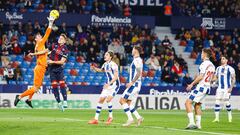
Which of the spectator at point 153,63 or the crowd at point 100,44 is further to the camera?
the spectator at point 153,63

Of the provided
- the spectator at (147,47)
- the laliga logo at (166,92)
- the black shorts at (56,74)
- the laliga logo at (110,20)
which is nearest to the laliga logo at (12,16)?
the laliga logo at (110,20)

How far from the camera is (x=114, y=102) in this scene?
125 feet

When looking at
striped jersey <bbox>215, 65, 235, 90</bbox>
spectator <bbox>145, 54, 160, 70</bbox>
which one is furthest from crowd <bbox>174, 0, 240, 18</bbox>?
striped jersey <bbox>215, 65, 235, 90</bbox>

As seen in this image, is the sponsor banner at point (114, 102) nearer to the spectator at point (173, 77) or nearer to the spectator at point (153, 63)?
the spectator at point (173, 77)

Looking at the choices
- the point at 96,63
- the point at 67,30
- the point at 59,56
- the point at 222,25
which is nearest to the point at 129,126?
the point at 59,56

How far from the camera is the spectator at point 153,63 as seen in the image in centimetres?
4281

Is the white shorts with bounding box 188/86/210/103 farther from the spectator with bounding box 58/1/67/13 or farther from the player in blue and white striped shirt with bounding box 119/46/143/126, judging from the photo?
the spectator with bounding box 58/1/67/13

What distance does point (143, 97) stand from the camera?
38.5 metres

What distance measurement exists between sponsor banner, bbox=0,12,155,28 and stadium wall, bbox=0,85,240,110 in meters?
7.66

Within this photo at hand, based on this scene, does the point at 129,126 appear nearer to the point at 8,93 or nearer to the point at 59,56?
the point at 59,56

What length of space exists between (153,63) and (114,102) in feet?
19.3

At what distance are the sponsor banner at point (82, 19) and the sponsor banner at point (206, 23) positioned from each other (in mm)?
2046

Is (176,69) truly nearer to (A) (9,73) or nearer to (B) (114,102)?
(B) (114,102)

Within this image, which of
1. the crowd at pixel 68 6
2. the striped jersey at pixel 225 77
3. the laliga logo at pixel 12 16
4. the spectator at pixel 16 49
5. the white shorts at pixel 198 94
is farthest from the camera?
the crowd at pixel 68 6
